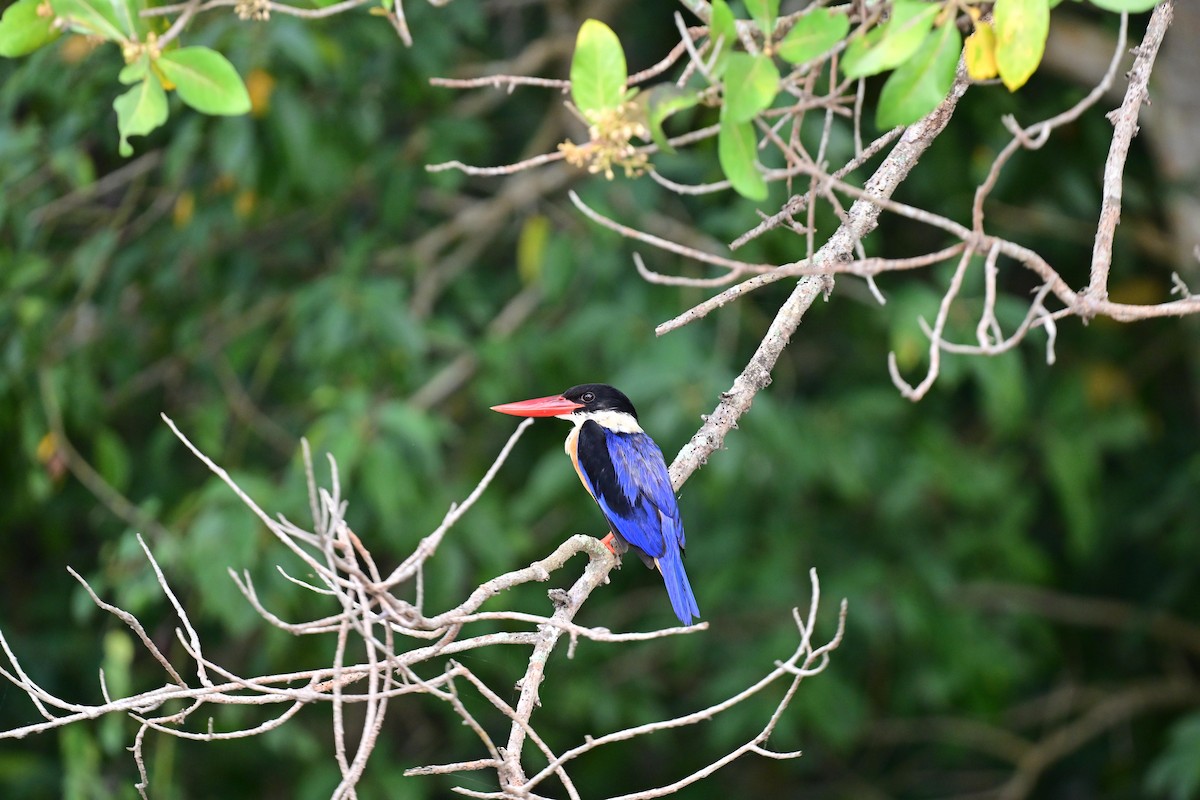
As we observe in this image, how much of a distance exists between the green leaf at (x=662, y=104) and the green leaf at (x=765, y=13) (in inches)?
4.6

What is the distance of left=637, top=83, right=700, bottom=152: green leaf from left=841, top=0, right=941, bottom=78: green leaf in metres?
0.18

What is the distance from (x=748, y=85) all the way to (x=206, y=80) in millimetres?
767

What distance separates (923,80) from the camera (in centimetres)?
165

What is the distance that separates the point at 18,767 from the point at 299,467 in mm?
1906

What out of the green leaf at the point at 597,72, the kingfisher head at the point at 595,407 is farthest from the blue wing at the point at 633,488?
the green leaf at the point at 597,72

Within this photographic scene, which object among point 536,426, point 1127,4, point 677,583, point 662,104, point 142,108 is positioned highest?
point 1127,4

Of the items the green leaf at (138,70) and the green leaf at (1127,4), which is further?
the green leaf at (138,70)

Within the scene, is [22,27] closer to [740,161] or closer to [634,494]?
[740,161]

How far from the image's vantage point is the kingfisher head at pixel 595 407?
327cm

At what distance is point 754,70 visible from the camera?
161 cm

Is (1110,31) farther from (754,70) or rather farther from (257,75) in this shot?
(754,70)

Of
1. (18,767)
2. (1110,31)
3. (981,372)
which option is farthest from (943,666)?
(18,767)

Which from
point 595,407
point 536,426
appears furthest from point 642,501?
point 536,426

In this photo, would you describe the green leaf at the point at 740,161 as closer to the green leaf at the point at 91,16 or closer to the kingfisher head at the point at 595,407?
the green leaf at the point at 91,16
